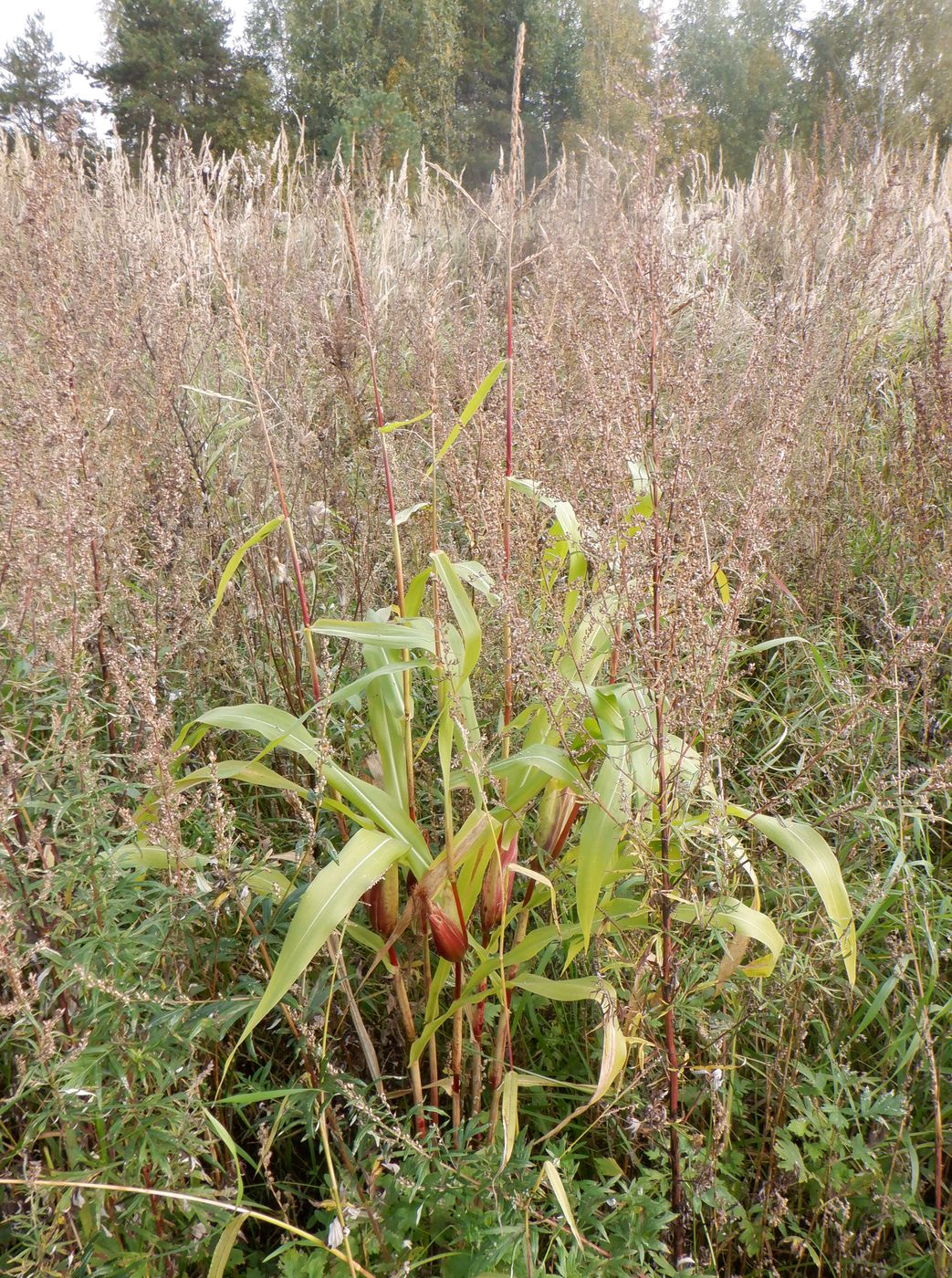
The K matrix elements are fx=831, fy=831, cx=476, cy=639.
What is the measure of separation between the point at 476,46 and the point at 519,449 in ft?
129

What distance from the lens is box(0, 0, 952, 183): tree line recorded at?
89.0 feet

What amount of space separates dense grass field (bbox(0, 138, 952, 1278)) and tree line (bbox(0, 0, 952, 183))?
2519 centimetres

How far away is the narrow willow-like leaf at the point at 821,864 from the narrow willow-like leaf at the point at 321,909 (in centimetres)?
57

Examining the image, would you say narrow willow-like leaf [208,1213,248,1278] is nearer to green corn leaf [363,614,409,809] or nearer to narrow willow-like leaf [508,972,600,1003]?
narrow willow-like leaf [508,972,600,1003]

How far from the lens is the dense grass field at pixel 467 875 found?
46.9 inches

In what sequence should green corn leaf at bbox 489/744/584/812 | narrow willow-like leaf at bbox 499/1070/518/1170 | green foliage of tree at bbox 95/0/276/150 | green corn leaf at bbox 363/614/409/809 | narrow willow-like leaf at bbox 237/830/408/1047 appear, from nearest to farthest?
narrow willow-like leaf at bbox 237/830/408/1047, narrow willow-like leaf at bbox 499/1070/518/1170, green corn leaf at bbox 489/744/584/812, green corn leaf at bbox 363/614/409/809, green foliage of tree at bbox 95/0/276/150

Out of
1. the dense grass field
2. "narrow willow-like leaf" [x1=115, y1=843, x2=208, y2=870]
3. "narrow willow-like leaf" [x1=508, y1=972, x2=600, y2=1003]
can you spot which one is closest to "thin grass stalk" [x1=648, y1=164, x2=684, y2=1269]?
the dense grass field

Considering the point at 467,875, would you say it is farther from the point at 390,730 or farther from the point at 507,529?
the point at 507,529

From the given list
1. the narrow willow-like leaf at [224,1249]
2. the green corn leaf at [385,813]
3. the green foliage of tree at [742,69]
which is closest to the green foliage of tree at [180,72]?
the green foliage of tree at [742,69]

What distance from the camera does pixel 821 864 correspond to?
1.25 m

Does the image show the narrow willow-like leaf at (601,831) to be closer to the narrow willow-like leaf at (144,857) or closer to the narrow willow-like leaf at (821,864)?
the narrow willow-like leaf at (821,864)

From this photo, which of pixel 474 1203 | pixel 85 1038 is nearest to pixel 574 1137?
pixel 474 1203

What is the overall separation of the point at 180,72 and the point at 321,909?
126ft

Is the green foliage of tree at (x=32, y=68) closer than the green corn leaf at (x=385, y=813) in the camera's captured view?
No
